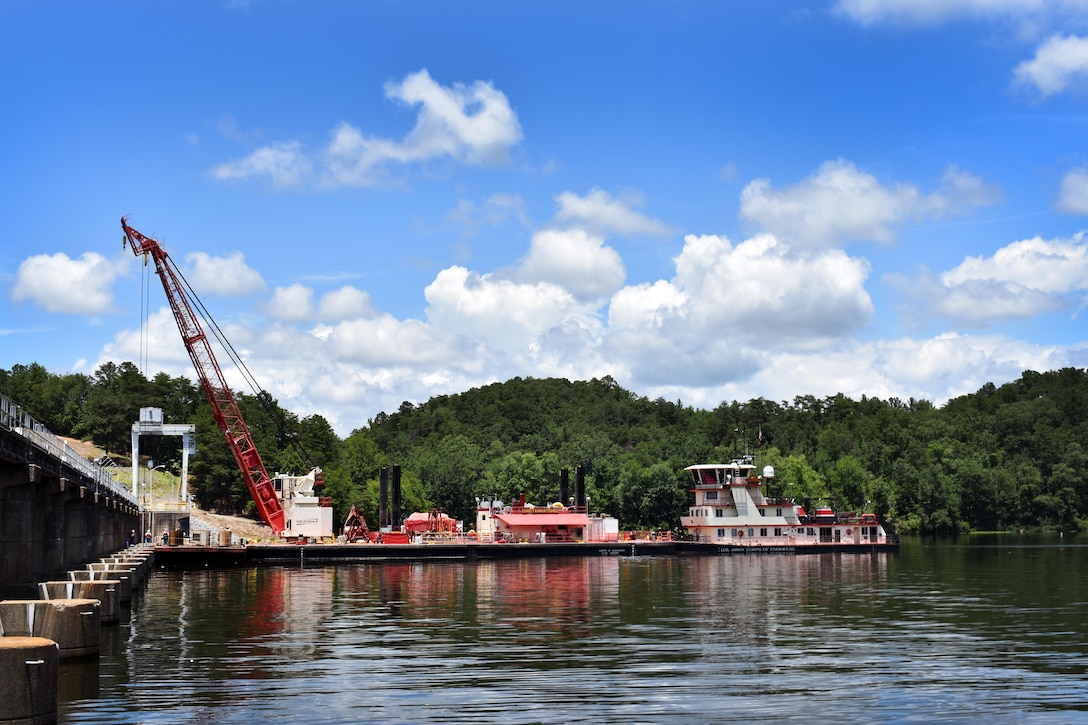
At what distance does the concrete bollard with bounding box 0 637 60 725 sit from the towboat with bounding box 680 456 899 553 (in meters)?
91.0

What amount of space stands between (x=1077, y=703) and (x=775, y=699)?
6.31 m

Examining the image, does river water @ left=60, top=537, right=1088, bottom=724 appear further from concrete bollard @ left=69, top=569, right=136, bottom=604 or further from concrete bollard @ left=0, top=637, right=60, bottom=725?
concrete bollard @ left=0, top=637, right=60, bottom=725

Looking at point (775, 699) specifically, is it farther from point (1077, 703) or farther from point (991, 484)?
point (991, 484)

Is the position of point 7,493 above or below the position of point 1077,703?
above

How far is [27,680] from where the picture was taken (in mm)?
19531

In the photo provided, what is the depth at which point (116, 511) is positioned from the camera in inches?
2931

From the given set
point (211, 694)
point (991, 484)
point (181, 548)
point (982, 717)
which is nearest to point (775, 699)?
point (982, 717)

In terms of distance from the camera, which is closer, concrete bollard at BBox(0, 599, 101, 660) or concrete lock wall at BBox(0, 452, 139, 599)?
concrete bollard at BBox(0, 599, 101, 660)

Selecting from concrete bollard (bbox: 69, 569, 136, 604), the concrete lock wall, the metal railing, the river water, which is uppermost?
the metal railing

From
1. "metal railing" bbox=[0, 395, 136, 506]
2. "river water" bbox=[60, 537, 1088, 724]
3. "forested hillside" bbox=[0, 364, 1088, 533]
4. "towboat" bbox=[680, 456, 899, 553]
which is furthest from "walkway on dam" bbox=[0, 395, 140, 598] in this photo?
"forested hillside" bbox=[0, 364, 1088, 533]

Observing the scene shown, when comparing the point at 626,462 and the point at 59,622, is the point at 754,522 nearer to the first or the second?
the point at 626,462

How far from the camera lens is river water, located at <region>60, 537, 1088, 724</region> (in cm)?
2412

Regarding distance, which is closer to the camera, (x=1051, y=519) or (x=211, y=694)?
(x=211, y=694)

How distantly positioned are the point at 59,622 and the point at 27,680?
1053 centimetres
